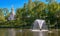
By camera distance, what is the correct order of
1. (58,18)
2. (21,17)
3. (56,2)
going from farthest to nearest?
(21,17) < (56,2) < (58,18)

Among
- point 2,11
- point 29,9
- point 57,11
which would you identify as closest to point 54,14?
point 57,11

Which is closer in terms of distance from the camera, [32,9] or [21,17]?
[32,9]

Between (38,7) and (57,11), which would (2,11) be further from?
(57,11)

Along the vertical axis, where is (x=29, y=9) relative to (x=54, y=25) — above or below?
above

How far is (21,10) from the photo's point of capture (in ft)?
182

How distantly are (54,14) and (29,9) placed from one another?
816 cm

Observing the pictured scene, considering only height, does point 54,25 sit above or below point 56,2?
below

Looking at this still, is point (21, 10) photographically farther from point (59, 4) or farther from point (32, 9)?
point (59, 4)

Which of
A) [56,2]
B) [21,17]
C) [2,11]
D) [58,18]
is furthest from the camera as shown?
[2,11]

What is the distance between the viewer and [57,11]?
46938 millimetres

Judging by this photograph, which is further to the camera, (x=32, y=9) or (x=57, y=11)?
(x=32, y=9)

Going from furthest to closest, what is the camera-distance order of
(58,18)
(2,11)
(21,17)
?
(2,11)
(21,17)
(58,18)

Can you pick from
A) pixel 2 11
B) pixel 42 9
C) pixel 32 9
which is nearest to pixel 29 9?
pixel 32 9

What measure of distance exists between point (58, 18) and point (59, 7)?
328cm
